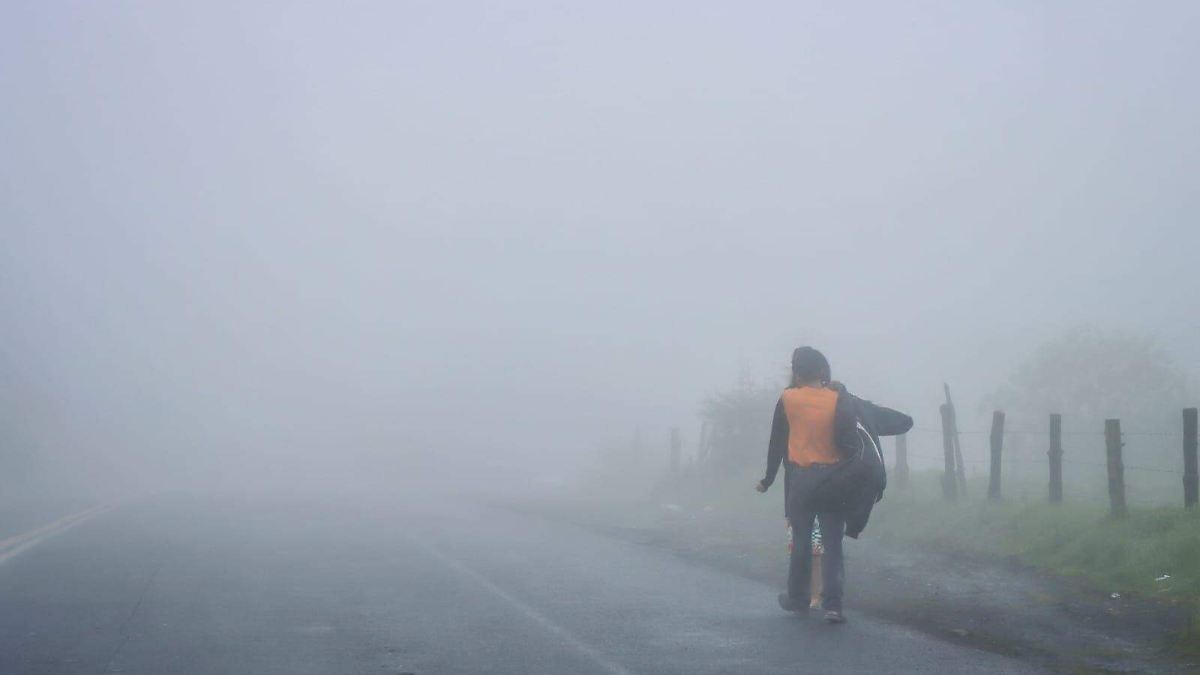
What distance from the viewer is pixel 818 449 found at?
9.43 metres

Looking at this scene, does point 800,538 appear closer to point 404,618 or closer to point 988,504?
point 404,618

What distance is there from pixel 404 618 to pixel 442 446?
73.4m

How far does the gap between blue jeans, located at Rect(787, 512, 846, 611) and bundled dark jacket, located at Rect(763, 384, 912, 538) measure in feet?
0.33

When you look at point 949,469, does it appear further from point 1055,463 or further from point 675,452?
point 675,452

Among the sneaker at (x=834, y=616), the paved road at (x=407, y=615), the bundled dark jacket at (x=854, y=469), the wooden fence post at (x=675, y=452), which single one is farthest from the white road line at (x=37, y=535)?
the wooden fence post at (x=675, y=452)

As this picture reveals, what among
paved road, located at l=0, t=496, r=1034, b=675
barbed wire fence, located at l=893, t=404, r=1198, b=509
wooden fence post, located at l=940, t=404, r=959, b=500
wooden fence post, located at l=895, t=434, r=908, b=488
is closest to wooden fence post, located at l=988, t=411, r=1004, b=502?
barbed wire fence, located at l=893, t=404, r=1198, b=509

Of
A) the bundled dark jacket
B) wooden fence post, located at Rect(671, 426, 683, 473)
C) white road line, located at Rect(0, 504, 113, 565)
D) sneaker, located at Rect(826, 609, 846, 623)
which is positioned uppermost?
wooden fence post, located at Rect(671, 426, 683, 473)

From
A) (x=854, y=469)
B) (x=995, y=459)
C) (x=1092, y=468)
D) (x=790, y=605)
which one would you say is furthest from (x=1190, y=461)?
(x=1092, y=468)

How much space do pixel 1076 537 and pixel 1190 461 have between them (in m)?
1.69

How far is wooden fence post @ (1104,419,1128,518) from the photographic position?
12438 millimetres

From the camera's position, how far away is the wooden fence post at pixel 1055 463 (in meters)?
14.6

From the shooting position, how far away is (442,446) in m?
81.7

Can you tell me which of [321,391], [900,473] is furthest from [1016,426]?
[321,391]

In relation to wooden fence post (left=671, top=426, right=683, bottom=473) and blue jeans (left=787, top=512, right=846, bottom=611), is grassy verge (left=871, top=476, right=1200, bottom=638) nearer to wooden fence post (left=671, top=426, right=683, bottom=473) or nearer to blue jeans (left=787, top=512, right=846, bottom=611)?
blue jeans (left=787, top=512, right=846, bottom=611)
